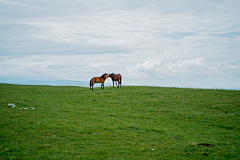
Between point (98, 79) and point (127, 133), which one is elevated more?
point (98, 79)

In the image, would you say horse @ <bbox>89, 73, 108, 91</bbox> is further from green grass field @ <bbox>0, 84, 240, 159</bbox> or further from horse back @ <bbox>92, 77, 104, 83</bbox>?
green grass field @ <bbox>0, 84, 240, 159</bbox>

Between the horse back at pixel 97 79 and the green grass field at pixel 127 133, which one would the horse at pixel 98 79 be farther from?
→ the green grass field at pixel 127 133

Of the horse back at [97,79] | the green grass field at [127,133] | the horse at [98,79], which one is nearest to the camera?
the green grass field at [127,133]

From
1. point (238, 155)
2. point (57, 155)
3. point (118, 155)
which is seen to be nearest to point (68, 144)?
point (57, 155)

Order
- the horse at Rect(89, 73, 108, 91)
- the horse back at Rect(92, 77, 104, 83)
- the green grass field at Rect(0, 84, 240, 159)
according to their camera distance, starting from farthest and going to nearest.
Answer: the horse back at Rect(92, 77, 104, 83), the horse at Rect(89, 73, 108, 91), the green grass field at Rect(0, 84, 240, 159)

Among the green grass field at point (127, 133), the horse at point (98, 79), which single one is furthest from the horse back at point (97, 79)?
the green grass field at point (127, 133)

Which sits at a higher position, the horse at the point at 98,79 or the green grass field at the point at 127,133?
the horse at the point at 98,79

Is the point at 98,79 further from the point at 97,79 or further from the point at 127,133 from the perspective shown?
the point at 127,133

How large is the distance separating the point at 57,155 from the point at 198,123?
14.4 meters

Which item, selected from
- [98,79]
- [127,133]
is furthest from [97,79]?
[127,133]

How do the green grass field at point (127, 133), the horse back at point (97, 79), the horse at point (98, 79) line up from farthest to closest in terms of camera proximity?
the horse back at point (97, 79)
the horse at point (98, 79)
the green grass field at point (127, 133)

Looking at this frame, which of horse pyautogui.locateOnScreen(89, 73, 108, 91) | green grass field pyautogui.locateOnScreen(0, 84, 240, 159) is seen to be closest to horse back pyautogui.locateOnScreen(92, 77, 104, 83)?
horse pyautogui.locateOnScreen(89, 73, 108, 91)

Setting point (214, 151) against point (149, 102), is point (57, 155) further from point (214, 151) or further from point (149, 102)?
point (149, 102)

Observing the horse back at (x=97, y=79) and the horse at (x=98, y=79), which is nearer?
the horse at (x=98, y=79)
